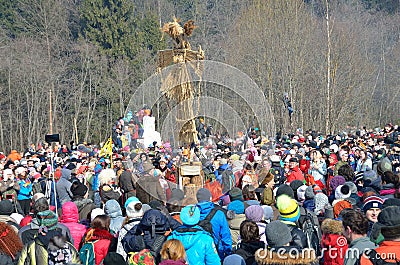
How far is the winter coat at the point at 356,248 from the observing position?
570 cm

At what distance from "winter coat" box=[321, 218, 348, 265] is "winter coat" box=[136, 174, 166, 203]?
16.9 feet

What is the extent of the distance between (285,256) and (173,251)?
972mm

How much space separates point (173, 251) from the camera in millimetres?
5848

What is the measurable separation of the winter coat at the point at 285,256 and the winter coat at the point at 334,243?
0.80 m

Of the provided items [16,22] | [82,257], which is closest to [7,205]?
[82,257]

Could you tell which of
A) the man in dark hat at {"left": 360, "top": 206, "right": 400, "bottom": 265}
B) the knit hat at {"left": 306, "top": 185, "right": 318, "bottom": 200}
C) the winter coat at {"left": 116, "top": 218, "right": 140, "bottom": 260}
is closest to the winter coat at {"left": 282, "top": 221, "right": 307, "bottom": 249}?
the man in dark hat at {"left": 360, "top": 206, "right": 400, "bottom": 265}

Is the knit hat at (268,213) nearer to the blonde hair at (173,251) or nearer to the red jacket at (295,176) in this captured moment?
the blonde hair at (173,251)

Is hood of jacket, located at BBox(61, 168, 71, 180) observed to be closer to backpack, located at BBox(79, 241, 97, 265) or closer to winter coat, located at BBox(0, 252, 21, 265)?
backpack, located at BBox(79, 241, 97, 265)

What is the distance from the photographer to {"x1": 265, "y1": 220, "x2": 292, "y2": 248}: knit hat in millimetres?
6008

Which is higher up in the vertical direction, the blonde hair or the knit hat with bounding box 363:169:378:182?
the knit hat with bounding box 363:169:378:182

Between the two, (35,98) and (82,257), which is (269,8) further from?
(82,257)

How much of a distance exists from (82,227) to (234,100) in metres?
22.0

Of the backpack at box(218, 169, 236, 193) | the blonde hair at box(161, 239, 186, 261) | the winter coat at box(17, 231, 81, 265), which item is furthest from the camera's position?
the backpack at box(218, 169, 236, 193)

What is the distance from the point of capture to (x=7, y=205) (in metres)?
9.00
